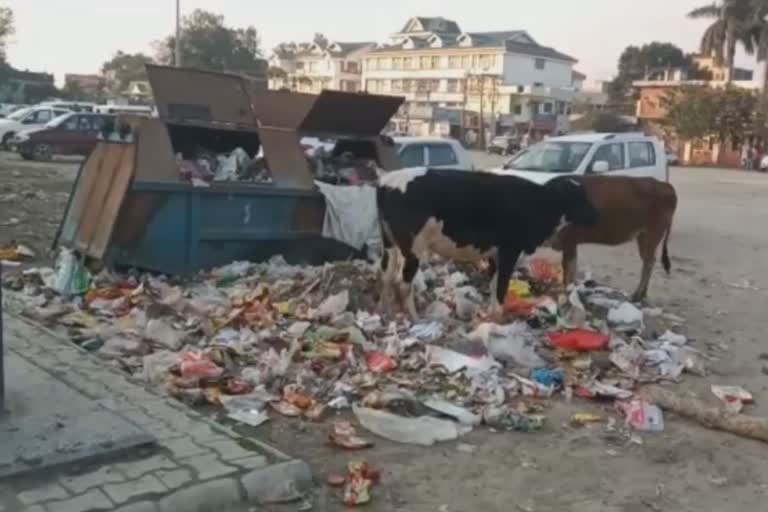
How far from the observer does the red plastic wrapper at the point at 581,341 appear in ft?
23.8

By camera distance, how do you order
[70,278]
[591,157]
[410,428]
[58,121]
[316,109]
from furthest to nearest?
[58,121]
[591,157]
[316,109]
[70,278]
[410,428]

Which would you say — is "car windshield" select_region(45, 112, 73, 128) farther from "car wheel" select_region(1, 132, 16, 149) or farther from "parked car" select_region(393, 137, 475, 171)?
"parked car" select_region(393, 137, 475, 171)

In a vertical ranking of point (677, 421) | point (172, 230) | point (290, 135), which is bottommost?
point (677, 421)

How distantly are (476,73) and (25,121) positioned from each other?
2296 inches

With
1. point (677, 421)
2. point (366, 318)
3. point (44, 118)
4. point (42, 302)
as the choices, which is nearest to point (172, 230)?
point (42, 302)

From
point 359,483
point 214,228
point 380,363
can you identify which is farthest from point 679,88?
point 359,483

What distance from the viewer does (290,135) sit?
10086 mm

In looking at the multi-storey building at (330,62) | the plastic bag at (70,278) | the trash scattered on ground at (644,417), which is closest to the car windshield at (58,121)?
the plastic bag at (70,278)

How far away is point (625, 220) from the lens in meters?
9.82

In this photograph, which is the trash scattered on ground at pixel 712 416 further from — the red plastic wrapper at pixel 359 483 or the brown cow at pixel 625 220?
the brown cow at pixel 625 220

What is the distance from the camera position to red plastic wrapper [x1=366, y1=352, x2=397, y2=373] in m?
6.48

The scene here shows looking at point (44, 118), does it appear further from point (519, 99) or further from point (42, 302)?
point (519, 99)

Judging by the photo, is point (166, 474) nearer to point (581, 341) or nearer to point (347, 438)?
point (347, 438)

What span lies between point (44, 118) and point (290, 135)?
21.8 metres
